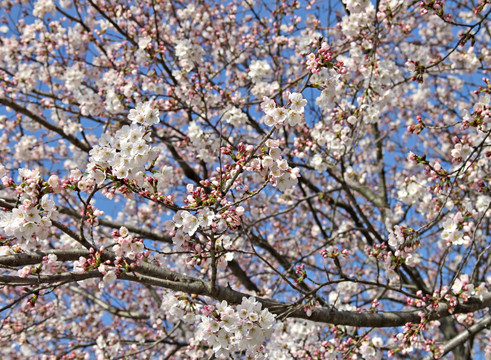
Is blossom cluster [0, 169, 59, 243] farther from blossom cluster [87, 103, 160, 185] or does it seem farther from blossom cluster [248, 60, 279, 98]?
blossom cluster [248, 60, 279, 98]

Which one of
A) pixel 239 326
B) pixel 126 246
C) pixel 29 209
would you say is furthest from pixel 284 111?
pixel 29 209

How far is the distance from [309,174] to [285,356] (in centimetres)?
423

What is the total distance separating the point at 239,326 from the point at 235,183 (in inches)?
35.5

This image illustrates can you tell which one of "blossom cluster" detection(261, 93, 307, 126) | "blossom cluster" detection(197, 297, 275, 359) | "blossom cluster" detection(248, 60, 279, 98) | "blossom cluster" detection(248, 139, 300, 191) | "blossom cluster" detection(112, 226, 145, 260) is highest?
"blossom cluster" detection(248, 60, 279, 98)

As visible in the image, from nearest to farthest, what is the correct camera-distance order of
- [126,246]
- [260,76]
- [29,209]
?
[29,209], [126,246], [260,76]

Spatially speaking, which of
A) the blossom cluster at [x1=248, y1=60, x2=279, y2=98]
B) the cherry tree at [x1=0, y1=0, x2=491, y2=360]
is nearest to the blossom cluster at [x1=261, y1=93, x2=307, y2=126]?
the cherry tree at [x1=0, y1=0, x2=491, y2=360]

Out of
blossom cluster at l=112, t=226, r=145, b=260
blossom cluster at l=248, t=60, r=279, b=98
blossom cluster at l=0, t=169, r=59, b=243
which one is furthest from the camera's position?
blossom cluster at l=248, t=60, r=279, b=98

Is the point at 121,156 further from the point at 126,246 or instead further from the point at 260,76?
the point at 260,76

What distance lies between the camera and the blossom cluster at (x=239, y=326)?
101 inches

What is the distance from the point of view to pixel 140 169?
2.38m

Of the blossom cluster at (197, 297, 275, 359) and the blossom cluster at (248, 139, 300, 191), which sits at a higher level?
the blossom cluster at (248, 139, 300, 191)

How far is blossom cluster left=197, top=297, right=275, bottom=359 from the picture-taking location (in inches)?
101

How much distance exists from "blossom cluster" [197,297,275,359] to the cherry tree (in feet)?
0.04

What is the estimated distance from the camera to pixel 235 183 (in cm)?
281
